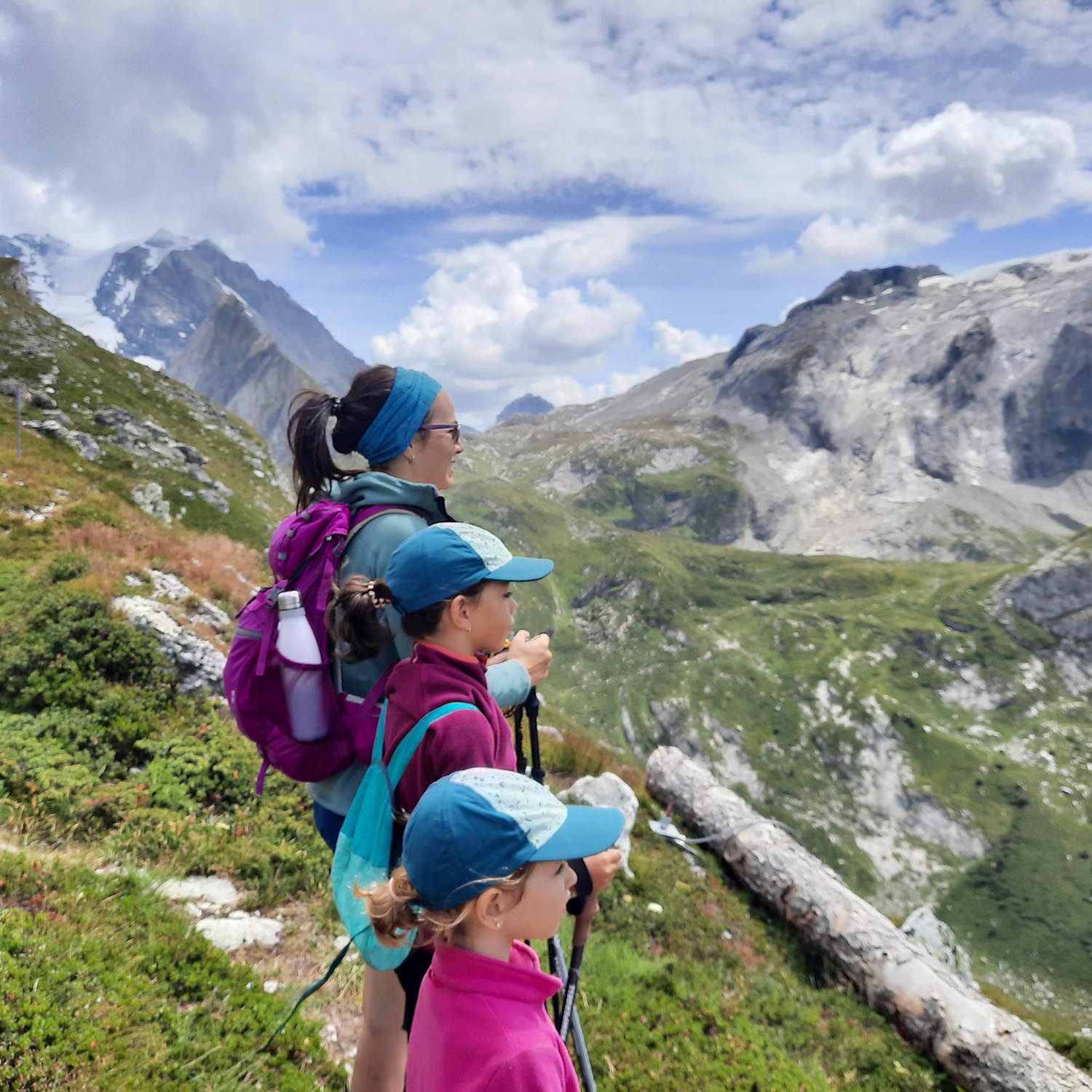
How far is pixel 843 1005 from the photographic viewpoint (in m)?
8.80

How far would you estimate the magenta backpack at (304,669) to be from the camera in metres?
3.32

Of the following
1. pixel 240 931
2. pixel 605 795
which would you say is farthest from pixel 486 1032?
pixel 605 795

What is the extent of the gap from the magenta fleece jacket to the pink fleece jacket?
Result: 72 centimetres

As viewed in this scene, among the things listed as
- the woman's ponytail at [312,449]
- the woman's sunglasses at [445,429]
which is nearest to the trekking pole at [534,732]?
the woman's sunglasses at [445,429]

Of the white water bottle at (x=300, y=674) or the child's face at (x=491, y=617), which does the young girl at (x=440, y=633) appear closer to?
the child's face at (x=491, y=617)

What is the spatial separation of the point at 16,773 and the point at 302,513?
596 centimetres

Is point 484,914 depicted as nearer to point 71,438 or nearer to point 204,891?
point 204,891

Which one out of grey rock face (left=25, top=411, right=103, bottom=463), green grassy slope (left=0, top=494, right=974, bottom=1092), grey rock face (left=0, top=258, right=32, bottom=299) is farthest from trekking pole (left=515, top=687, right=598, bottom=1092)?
grey rock face (left=0, top=258, right=32, bottom=299)

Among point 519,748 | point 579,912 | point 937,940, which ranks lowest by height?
point 937,940

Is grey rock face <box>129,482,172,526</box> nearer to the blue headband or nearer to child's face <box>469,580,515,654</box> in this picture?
the blue headband

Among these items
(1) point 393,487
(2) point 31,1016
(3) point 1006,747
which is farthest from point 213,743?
(3) point 1006,747

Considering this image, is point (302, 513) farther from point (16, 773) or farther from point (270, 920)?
point (16, 773)

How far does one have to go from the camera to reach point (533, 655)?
4133 mm

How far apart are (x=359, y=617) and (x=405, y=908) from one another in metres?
1.28
